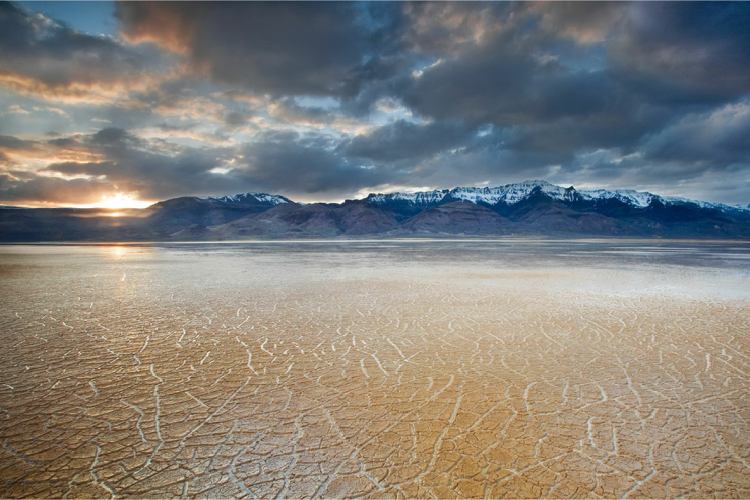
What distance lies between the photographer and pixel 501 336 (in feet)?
25.7

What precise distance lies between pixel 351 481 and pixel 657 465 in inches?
113

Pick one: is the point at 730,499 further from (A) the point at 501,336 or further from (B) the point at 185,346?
(B) the point at 185,346

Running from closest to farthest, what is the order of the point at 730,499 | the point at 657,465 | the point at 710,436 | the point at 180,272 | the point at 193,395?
the point at 730,499
the point at 657,465
the point at 710,436
the point at 193,395
the point at 180,272

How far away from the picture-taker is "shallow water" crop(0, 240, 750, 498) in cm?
350

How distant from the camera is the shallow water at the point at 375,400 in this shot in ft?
11.5

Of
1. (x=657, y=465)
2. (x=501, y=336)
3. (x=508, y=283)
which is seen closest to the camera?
(x=657, y=465)

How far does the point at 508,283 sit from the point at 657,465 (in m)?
11.4

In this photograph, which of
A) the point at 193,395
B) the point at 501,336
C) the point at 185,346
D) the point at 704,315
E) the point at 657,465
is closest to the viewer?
the point at 657,465

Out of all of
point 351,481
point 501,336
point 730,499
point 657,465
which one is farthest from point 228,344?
point 730,499

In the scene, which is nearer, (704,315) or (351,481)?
(351,481)

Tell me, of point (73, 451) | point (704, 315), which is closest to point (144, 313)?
point (73, 451)

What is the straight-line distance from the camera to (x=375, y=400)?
4984 mm

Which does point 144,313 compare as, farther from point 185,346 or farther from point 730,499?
point 730,499

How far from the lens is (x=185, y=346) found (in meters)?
7.17
